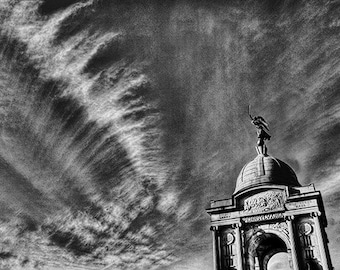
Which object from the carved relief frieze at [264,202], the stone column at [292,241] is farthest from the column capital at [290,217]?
the carved relief frieze at [264,202]

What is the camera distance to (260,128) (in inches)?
1438

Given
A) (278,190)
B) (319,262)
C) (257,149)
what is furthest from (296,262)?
(257,149)

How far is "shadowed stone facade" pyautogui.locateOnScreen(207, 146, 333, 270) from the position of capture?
28.8 meters

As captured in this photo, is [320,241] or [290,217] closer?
[320,241]

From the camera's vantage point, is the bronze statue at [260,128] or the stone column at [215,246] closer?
the stone column at [215,246]

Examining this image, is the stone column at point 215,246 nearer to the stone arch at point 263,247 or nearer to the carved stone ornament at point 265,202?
the stone arch at point 263,247

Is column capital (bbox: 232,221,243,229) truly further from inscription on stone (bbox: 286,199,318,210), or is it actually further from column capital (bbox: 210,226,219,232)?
inscription on stone (bbox: 286,199,318,210)

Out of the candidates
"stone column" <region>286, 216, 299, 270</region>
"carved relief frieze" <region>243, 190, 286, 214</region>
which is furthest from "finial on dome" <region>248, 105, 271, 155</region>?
"stone column" <region>286, 216, 299, 270</region>

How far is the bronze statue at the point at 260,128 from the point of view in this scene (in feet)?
119

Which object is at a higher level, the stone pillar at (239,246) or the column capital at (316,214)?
the column capital at (316,214)

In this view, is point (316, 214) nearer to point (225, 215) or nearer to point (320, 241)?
point (320, 241)

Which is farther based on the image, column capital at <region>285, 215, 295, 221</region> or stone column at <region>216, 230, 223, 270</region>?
stone column at <region>216, 230, 223, 270</region>

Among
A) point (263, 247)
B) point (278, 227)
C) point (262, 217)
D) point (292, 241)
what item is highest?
point (262, 217)

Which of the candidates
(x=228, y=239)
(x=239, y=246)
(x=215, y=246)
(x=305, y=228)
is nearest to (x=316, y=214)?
(x=305, y=228)
